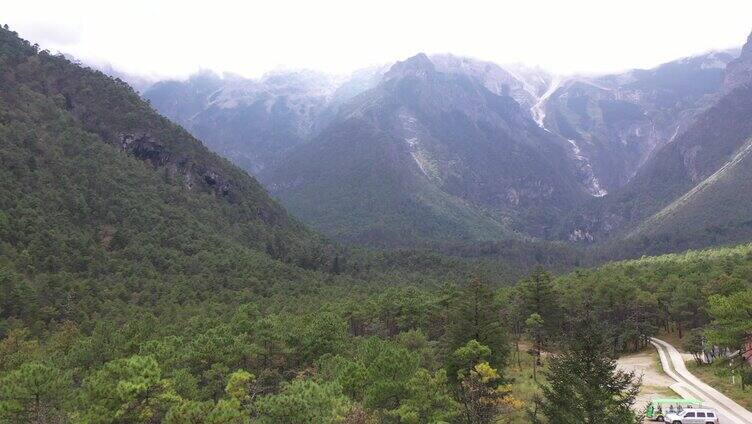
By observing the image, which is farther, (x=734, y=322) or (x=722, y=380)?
(x=722, y=380)

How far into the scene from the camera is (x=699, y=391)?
52688mm

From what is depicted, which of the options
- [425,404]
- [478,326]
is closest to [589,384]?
[425,404]

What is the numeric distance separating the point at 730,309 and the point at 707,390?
9.04m

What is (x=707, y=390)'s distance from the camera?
173ft

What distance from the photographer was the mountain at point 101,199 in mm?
122188

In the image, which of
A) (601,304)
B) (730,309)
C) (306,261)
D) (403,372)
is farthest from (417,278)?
(403,372)

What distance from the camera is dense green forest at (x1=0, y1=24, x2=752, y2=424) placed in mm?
34469

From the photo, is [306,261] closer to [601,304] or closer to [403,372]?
[601,304]

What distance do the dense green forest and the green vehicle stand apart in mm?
5930

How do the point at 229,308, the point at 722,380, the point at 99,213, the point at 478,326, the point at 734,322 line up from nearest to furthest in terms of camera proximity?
1. the point at 478,326
2. the point at 734,322
3. the point at 722,380
4. the point at 229,308
5. the point at 99,213

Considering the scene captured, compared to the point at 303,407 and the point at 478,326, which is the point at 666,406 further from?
the point at 303,407

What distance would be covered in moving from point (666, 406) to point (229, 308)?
7728cm

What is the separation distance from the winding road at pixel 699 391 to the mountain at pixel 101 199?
92086 millimetres

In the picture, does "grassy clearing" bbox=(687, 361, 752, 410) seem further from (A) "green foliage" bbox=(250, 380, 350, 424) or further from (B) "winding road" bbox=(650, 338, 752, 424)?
(A) "green foliage" bbox=(250, 380, 350, 424)
